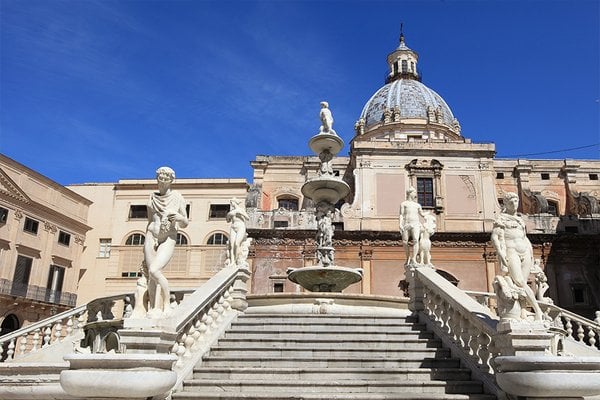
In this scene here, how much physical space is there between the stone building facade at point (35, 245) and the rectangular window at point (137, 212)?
9.85 feet

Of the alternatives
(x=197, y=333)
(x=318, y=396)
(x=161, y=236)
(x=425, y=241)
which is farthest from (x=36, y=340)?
(x=425, y=241)

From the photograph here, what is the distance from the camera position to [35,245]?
31.6 meters

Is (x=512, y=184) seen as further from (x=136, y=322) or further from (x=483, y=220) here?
(x=136, y=322)

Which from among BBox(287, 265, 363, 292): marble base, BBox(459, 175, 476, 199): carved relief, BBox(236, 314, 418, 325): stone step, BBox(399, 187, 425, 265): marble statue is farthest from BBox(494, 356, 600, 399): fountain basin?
BBox(459, 175, 476, 199): carved relief

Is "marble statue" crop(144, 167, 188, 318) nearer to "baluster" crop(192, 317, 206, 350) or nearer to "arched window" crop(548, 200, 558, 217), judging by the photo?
"baluster" crop(192, 317, 206, 350)

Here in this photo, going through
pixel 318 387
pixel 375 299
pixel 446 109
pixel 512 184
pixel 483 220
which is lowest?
pixel 318 387

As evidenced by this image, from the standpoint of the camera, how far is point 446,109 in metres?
44.1

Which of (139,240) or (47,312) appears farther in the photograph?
(139,240)

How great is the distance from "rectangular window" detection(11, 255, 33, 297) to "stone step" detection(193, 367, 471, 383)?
26.5m

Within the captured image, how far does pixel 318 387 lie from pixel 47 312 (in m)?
28.9

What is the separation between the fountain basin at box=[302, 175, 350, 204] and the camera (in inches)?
543

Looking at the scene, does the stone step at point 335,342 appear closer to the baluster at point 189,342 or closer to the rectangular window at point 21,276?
the baluster at point 189,342

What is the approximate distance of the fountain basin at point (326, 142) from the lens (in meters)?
14.5

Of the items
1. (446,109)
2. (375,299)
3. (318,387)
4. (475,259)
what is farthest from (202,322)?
(446,109)
